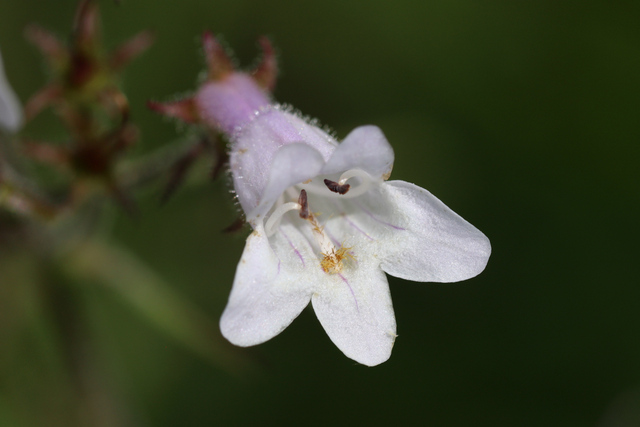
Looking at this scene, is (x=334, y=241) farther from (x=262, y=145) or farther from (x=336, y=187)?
(x=262, y=145)

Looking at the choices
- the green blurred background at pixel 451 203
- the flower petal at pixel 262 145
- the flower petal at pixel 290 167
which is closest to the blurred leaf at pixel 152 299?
the green blurred background at pixel 451 203

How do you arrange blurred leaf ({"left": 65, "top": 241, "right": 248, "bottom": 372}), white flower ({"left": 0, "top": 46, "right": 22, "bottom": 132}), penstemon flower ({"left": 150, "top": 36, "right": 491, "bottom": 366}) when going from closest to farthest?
penstemon flower ({"left": 150, "top": 36, "right": 491, "bottom": 366}) < white flower ({"left": 0, "top": 46, "right": 22, "bottom": 132}) < blurred leaf ({"left": 65, "top": 241, "right": 248, "bottom": 372})

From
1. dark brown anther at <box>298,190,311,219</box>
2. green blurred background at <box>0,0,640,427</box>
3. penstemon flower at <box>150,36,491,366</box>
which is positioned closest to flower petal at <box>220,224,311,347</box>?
penstemon flower at <box>150,36,491,366</box>

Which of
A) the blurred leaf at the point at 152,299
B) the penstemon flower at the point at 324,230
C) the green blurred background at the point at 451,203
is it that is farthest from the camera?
the green blurred background at the point at 451,203

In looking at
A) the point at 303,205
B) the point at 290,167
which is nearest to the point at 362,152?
the point at 290,167

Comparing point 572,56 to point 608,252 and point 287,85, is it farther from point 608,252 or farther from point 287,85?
point 287,85

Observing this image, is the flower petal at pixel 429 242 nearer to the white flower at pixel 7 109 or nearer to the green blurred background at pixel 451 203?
the white flower at pixel 7 109

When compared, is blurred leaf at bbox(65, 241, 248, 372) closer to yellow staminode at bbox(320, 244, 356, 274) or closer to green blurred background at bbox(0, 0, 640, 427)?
green blurred background at bbox(0, 0, 640, 427)

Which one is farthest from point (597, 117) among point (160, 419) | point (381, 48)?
point (160, 419)
